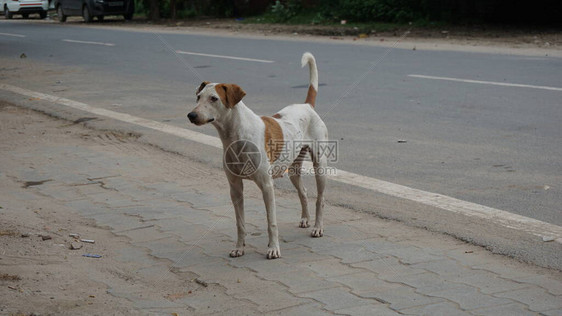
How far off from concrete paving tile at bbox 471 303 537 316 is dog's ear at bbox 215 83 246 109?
177cm

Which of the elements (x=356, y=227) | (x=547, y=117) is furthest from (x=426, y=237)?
(x=547, y=117)

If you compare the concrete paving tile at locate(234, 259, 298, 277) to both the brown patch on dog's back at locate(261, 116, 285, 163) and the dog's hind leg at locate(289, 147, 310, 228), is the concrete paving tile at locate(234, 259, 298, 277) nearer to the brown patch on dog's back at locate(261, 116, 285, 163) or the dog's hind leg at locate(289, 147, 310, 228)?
the brown patch on dog's back at locate(261, 116, 285, 163)

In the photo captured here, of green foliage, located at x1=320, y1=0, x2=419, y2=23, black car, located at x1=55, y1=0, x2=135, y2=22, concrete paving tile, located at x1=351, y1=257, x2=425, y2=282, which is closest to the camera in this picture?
concrete paving tile, located at x1=351, y1=257, x2=425, y2=282

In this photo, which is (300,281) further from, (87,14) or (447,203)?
(87,14)

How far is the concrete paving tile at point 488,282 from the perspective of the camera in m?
3.99

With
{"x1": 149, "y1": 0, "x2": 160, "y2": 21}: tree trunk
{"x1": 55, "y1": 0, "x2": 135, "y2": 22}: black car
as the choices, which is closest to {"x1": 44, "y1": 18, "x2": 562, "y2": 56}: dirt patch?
{"x1": 149, "y1": 0, "x2": 160, "y2": 21}: tree trunk

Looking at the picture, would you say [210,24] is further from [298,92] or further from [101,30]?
[298,92]

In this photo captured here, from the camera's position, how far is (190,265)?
456 centimetres

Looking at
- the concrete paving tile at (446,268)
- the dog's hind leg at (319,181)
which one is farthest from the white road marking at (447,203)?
the dog's hind leg at (319,181)

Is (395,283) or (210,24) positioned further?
(210,24)

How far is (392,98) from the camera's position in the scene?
10.7 metres

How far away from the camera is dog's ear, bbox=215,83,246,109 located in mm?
4340

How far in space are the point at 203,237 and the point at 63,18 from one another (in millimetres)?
33298

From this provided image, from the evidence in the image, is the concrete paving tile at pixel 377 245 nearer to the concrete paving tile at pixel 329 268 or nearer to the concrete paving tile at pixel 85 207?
the concrete paving tile at pixel 329 268
